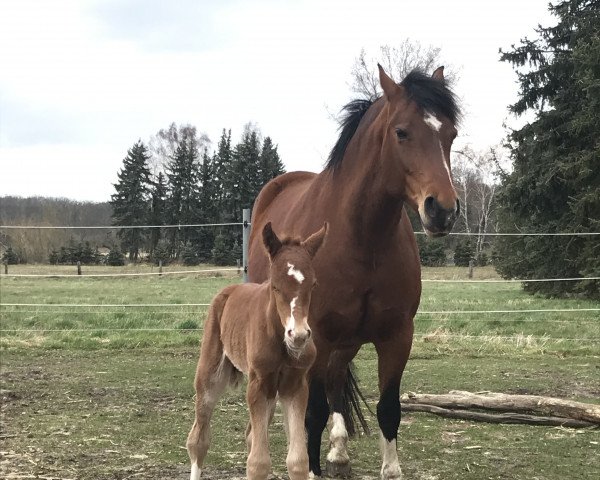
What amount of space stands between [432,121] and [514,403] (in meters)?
2.99

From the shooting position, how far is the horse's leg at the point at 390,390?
3.43 metres

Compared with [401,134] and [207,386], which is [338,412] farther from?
[401,134]

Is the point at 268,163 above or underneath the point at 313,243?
above

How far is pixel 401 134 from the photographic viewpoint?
308 centimetres

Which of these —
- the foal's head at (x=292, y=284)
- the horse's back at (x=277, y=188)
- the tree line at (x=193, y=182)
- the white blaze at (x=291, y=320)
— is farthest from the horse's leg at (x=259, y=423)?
the tree line at (x=193, y=182)

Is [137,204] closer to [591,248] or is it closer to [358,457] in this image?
[591,248]

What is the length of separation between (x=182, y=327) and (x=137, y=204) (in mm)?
34358

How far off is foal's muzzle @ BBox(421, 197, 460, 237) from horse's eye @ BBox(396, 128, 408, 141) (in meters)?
0.41

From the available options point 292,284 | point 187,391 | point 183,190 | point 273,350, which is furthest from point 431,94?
point 183,190

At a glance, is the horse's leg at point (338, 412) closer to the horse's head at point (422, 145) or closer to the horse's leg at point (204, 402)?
the horse's leg at point (204, 402)

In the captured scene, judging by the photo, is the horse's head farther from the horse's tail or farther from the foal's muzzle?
the horse's tail

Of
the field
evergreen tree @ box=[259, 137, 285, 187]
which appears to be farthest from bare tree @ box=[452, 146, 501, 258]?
the field

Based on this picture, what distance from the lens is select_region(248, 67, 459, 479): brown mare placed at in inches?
119

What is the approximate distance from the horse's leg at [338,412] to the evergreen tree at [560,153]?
11.3 m
